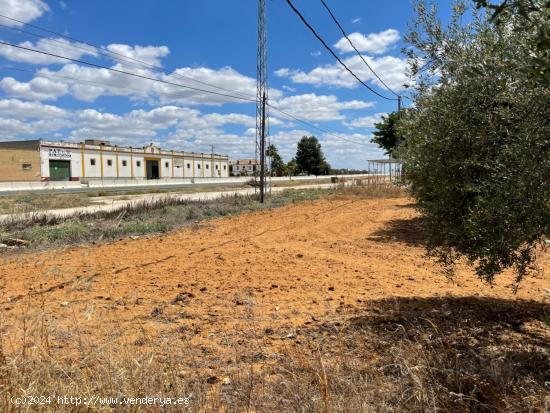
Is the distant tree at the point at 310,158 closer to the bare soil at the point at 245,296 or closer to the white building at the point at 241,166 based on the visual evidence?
the white building at the point at 241,166

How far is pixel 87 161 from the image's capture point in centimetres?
7125

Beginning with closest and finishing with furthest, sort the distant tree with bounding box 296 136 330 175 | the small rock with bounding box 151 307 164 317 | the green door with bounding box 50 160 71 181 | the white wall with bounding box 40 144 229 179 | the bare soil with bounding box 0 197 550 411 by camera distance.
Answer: the bare soil with bounding box 0 197 550 411 → the small rock with bounding box 151 307 164 317 → the green door with bounding box 50 160 71 181 → the white wall with bounding box 40 144 229 179 → the distant tree with bounding box 296 136 330 175

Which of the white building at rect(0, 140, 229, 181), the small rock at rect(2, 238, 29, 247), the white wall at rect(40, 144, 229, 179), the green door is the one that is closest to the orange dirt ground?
the small rock at rect(2, 238, 29, 247)

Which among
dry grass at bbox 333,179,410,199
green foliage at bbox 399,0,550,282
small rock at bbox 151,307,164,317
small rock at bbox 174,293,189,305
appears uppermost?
green foliage at bbox 399,0,550,282

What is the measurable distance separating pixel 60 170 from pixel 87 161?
485 cm

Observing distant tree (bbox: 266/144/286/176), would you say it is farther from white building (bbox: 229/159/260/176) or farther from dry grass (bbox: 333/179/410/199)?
dry grass (bbox: 333/179/410/199)

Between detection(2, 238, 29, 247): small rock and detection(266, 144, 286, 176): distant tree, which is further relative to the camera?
detection(266, 144, 286, 176): distant tree

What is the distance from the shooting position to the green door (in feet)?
218

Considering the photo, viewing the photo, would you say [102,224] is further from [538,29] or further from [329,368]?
[538,29]

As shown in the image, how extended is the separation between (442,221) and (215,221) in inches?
452

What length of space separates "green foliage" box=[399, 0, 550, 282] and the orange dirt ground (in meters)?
1.77

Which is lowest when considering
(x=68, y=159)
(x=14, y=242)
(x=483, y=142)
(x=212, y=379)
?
(x=14, y=242)

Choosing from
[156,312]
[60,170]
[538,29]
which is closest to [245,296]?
[156,312]

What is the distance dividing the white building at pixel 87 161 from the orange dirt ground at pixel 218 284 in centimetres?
5657
